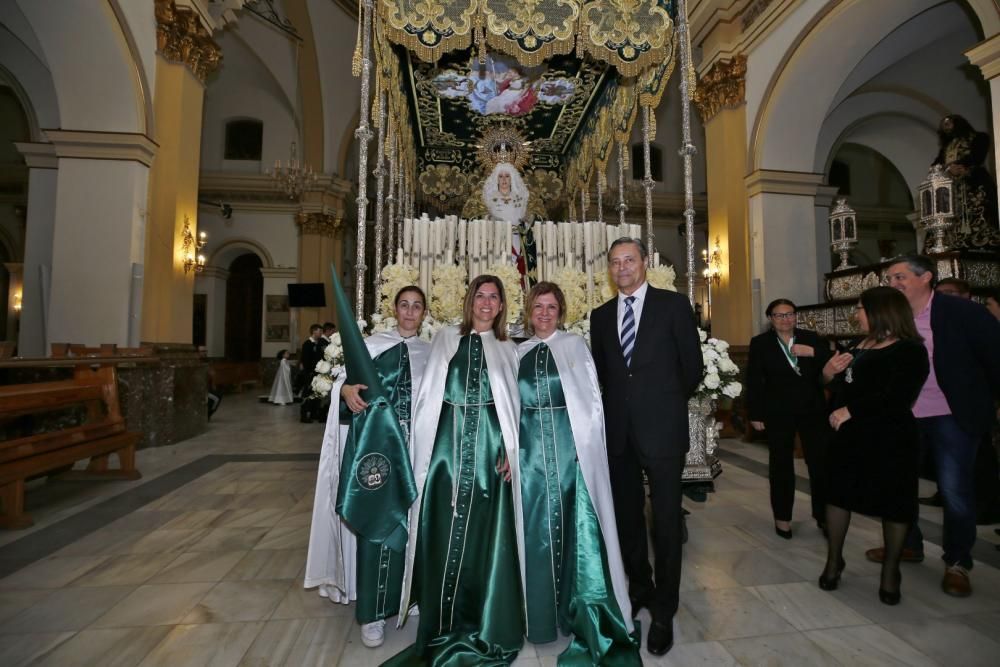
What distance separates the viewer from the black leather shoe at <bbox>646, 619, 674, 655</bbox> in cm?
225

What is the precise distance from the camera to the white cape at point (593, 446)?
2.36 m

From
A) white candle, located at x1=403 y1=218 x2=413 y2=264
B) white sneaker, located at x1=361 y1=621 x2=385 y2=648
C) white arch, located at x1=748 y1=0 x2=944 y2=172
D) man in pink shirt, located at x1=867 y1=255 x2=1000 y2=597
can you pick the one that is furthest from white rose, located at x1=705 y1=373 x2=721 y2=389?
white arch, located at x1=748 y1=0 x2=944 y2=172

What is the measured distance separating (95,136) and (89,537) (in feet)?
19.9

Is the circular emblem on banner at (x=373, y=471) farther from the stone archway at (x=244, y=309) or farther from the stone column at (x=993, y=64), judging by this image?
the stone archway at (x=244, y=309)

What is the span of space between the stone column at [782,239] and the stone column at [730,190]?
0.23 meters

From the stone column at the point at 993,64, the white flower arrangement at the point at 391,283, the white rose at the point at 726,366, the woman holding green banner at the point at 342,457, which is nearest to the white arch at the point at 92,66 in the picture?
the white flower arrangement at the point at 391,283

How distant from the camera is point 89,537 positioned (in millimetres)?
3686

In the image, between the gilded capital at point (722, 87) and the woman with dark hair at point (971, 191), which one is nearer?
the woman with dark hair at point (971, 191)

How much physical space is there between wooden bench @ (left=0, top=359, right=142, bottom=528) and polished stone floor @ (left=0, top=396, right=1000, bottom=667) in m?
0.41

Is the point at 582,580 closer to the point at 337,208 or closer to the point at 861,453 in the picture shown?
the point at 861,453

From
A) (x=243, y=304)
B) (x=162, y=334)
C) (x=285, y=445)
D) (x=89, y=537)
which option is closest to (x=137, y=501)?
(x=89, y=537)

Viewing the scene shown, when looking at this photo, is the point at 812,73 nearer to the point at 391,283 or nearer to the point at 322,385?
the point at 391,283

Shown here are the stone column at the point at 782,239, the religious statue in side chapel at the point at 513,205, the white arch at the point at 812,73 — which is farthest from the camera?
the stone column at the point at 782,239

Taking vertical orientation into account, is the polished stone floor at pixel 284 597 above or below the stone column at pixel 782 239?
below
